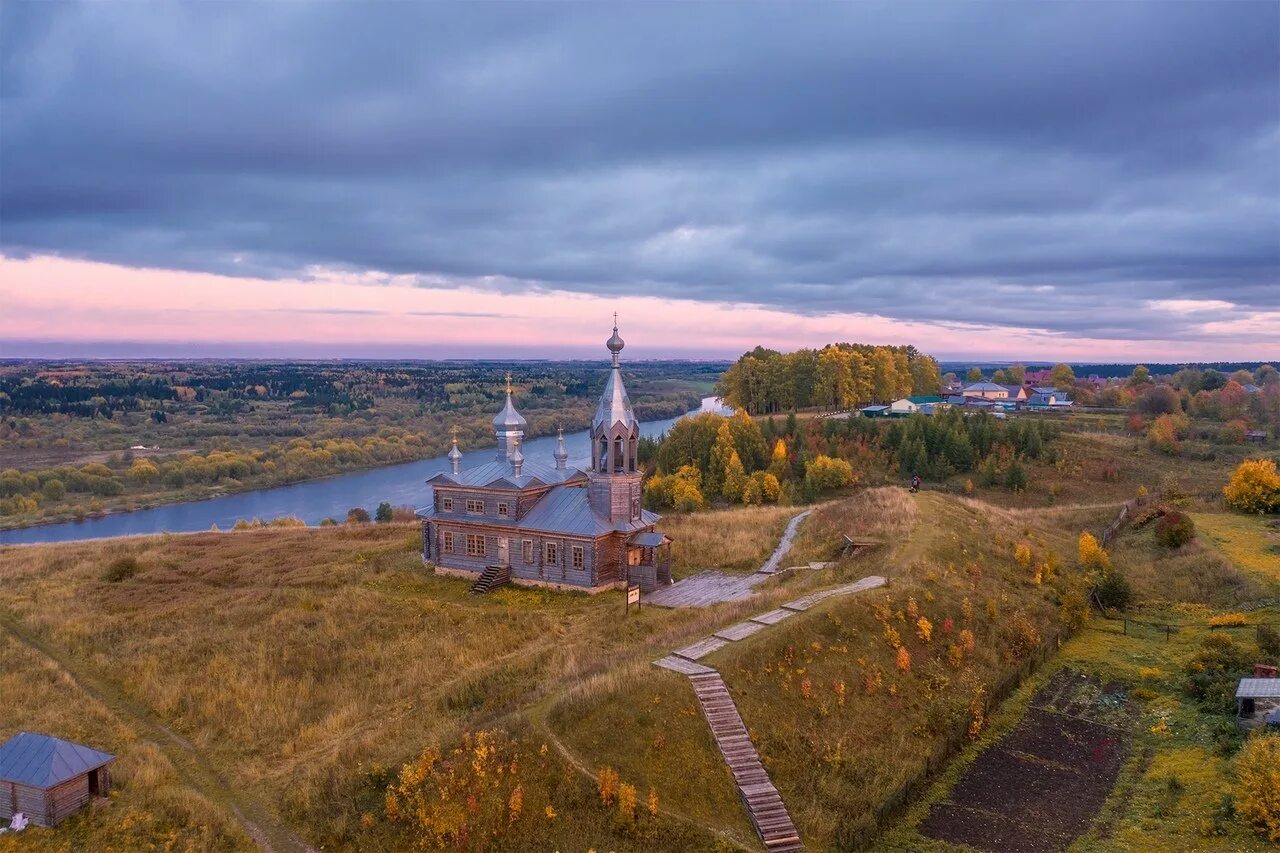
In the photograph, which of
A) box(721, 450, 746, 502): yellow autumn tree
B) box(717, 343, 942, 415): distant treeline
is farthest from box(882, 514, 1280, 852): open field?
box(717, 343, 942, 415): distant treeline

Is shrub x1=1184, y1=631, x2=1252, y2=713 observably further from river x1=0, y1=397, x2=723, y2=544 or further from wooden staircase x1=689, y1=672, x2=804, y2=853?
river x1=0, y1=397, x2=723, y2=544

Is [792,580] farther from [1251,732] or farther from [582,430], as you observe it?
[582,430]

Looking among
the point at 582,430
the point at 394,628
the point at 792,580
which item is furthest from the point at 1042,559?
the point at 582,430

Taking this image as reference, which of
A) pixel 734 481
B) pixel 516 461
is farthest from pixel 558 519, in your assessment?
pixel 734 481

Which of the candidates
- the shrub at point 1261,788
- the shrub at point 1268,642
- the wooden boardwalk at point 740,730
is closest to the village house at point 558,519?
the wooden boardwalk at point 740,730

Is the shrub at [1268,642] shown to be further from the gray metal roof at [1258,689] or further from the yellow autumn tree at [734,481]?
the yellow autumn tree at [734,481]

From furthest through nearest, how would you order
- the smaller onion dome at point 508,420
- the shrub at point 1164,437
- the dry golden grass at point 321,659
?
1. the shrub at point 1164,437
2. the smaller onion dome at point 508,420
3. the dry golden grass at point 321,659

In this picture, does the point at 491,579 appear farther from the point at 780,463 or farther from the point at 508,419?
the point at 780,463
